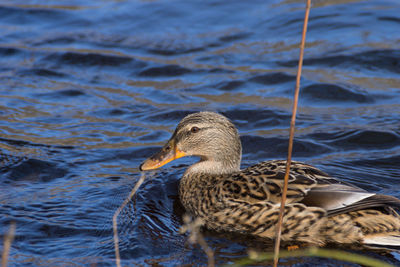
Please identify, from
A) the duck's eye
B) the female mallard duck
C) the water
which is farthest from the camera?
the duck's eye

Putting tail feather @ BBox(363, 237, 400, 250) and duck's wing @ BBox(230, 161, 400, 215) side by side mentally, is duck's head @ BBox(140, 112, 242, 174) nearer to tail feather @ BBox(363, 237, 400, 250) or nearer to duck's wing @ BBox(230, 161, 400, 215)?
duck's wing @ BBox(230, 161, 400, 215)

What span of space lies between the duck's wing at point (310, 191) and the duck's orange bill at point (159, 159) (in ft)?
3.19

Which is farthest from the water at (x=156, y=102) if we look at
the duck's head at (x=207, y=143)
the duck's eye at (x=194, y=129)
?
the duck's eye at (x=194, y=129)

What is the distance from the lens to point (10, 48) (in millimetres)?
11594

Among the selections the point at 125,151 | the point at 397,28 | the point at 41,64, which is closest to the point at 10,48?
the point at 41,64

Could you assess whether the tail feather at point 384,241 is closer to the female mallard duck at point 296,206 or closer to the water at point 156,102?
the female mallard duck at point 296,206

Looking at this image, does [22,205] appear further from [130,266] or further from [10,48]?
[10,48]

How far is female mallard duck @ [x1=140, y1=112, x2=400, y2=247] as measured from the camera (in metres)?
5.36

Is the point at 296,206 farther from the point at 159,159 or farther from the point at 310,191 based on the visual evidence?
the point at 159,159

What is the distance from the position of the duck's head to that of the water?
1.69 ft

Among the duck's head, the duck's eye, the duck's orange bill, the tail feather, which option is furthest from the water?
the duck's eye

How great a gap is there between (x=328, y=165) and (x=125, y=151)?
99.0 inches

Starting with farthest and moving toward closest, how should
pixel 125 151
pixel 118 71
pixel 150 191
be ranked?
pixel 118 71, pixel 125 151, pixel 150 191

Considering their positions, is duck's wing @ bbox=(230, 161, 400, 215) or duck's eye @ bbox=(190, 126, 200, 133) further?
duck's eye @ bbox=(190, 126, 200, 133)
